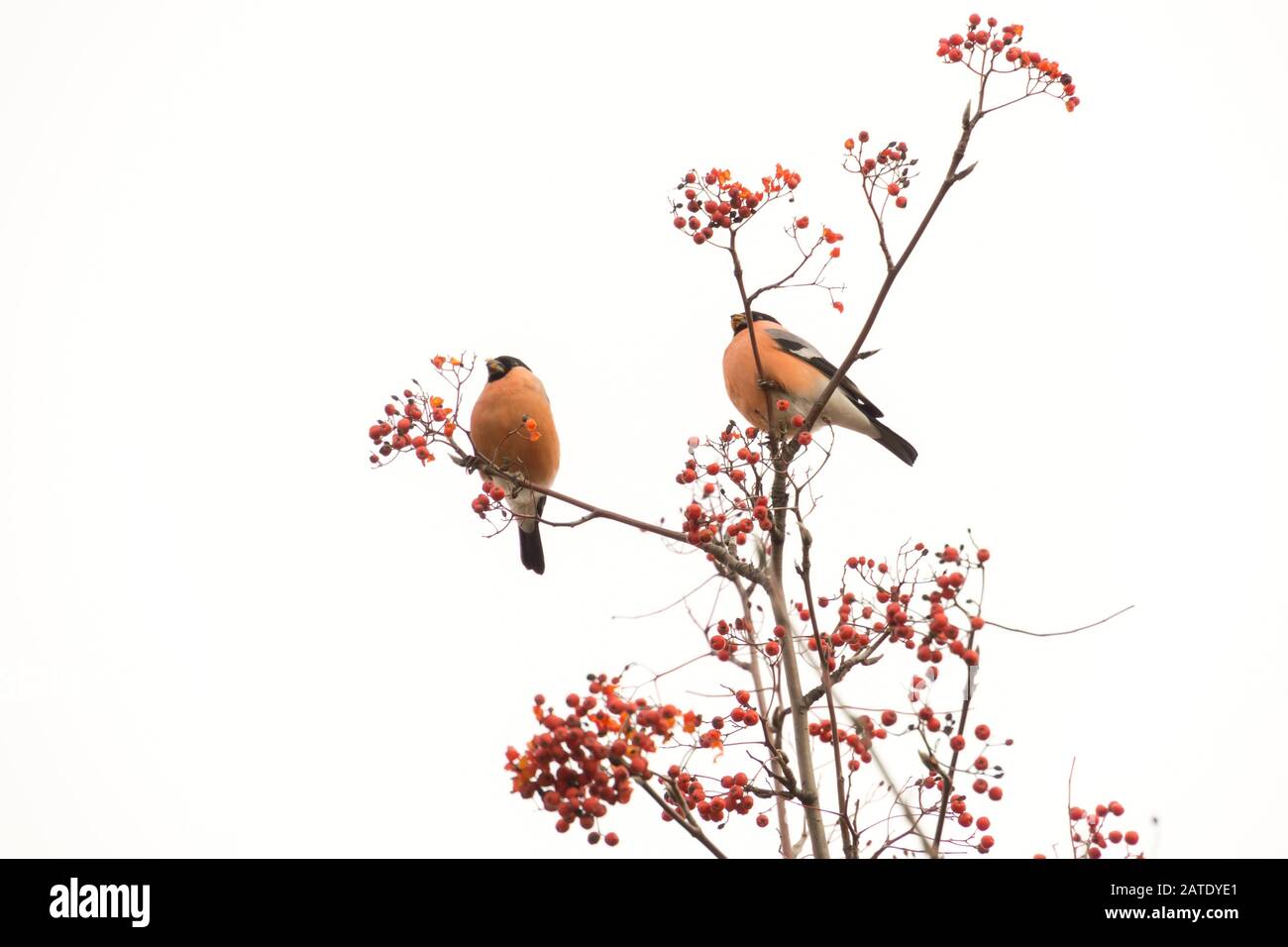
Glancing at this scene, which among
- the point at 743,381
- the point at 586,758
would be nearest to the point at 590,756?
the point at 586,758

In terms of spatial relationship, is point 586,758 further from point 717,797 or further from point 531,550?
point 531,550

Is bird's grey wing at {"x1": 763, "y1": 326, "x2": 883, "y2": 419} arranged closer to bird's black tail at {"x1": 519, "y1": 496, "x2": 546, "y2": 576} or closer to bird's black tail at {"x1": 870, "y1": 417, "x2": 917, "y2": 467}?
bird's black tail at {"x1": 870, "y1": 417, "x2": 917, "y2": 467}

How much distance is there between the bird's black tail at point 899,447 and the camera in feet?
20.1

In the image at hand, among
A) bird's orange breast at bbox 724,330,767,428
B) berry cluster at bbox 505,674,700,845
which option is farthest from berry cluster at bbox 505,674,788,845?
bird's orange breast at bbox 724,330,767,428

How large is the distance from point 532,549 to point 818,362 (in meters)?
1.86

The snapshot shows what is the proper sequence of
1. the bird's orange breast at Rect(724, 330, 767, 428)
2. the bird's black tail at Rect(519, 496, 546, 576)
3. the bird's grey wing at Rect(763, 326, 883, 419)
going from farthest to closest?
the bird's black tail at Rect(519, 496, 546, 576)
the bird's grey wing at Rect(763, 326, 883, 419)
the bird's orange breast at Rect(724, 330, 767, 428)

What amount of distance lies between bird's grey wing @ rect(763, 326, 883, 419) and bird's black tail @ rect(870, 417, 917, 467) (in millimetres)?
129

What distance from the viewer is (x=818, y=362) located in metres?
6.02

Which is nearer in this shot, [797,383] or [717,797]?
[717,797]

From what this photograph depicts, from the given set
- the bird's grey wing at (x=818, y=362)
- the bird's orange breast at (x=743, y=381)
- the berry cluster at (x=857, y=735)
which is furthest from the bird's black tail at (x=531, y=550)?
the berry cluster at (x=857, y=735)

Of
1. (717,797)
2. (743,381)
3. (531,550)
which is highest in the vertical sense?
(743,381)

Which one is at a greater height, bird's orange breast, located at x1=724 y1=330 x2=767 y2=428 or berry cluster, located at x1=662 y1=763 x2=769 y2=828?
bird's orange breast, located at x1=724 y1=330 x2=767 y2=428

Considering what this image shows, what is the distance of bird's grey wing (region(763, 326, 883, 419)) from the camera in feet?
19.6

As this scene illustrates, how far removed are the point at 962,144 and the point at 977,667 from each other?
4.86 ft
